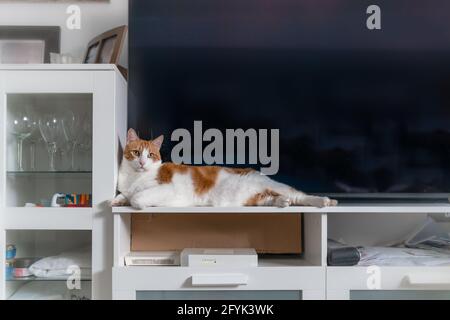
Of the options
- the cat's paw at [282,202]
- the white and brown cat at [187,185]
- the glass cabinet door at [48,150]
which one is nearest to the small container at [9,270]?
the glass cabinet door at [48,150]

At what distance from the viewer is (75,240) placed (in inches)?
40.3

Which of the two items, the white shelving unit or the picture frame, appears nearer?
the white shelving unit

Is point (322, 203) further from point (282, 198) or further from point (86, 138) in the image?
point (86, 138)

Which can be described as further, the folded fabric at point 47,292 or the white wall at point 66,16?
the white wall at point 66,16

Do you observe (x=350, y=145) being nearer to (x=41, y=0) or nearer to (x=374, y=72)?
(x=374, y=72)

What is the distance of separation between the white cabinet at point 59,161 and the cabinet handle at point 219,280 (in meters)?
0.29

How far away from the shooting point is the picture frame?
1.11 meters

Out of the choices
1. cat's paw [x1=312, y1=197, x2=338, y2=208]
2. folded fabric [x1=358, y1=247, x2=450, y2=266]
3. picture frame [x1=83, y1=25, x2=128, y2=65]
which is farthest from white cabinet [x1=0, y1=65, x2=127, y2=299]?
folded fabric [x1=358, y1=247, x2=450, y2=266]

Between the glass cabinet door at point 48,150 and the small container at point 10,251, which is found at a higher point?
the glass cabinet door at point 48,150

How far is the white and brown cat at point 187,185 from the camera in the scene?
100cm

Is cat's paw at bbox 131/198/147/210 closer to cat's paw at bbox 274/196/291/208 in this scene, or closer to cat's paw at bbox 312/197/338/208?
cat's paw at bbox 274/196/291/208

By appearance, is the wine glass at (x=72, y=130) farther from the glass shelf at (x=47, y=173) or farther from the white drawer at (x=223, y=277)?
the white drawer at (x=223, y=277)

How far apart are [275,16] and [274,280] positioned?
2.84ft

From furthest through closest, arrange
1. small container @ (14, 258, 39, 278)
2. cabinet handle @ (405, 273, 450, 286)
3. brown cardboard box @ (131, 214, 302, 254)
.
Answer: brown cardboard box @ (131, 214, 302, 254) → small container @ (14, 258, 39, 278) → cabinet handle @ (405, 273, 450, 286)
